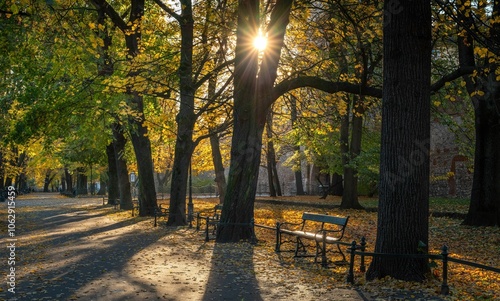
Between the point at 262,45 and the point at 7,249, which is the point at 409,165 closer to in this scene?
the point at 262,45

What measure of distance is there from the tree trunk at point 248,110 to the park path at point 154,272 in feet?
3.00

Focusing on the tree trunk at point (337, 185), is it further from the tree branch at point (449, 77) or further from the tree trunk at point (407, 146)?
the tree trunk at point (407, 146)

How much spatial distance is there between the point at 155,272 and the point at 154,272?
2 cm

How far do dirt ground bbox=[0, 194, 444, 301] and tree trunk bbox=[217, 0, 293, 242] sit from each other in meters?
0.90

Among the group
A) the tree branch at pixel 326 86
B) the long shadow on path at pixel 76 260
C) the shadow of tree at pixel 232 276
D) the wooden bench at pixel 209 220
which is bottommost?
the long shadow on path at pixel 76 260

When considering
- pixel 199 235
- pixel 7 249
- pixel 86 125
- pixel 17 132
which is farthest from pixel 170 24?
pixel 7 249

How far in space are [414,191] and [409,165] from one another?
43 cm

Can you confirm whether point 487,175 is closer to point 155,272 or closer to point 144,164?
point 155,272

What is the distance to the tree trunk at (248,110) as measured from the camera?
47.2 feet

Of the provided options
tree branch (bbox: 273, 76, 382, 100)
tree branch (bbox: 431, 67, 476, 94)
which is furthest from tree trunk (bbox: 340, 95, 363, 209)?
tree branch (bbox: 431, 67, 476, 94)

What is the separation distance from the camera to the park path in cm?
823

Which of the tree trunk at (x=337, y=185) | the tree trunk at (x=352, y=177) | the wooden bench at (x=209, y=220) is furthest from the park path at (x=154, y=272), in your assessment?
the tree trunk at (x=337, y=185)

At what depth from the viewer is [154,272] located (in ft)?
33.6

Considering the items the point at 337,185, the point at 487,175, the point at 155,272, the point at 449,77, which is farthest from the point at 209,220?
the point at 337,185
